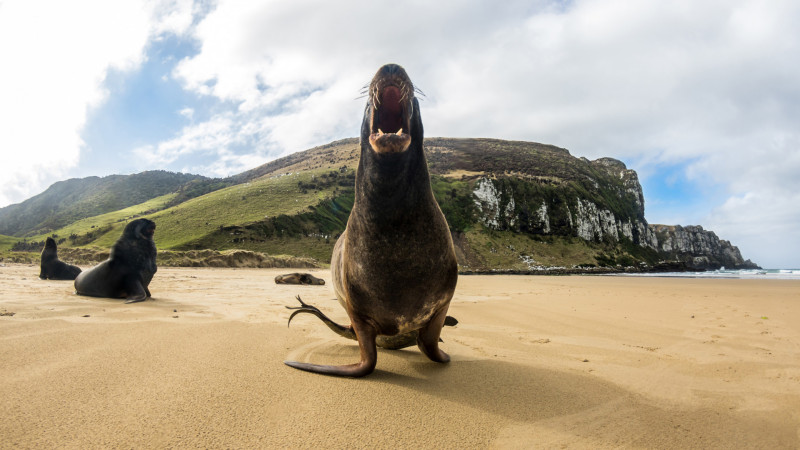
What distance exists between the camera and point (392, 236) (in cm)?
267

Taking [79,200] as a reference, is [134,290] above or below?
below

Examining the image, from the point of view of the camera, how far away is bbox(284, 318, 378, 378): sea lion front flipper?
2.73 metres

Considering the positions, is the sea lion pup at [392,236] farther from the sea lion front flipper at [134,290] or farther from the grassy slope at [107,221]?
the grassy slope at [107,221]

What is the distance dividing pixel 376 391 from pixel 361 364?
42cm

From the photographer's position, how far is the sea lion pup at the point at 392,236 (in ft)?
8.71

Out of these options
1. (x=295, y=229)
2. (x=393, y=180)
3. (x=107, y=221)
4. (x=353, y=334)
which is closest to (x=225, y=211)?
(x=295, y=229)

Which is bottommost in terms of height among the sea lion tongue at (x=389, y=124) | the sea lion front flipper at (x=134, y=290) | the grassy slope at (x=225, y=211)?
the sea lion front flipper at (x=134, y=290)

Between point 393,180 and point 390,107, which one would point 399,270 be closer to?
point 393,180

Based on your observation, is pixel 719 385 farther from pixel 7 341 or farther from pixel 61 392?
pixel 7 341

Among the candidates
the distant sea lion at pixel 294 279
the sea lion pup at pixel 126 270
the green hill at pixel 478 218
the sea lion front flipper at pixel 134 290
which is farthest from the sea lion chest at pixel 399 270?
the green hill at pixel 478 218

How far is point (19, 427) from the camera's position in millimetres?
1697

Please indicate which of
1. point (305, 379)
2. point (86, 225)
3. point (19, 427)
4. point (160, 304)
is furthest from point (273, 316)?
point (86, 225)

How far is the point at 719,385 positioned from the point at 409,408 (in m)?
2.52

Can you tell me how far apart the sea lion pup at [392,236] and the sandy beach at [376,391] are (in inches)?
18.5
